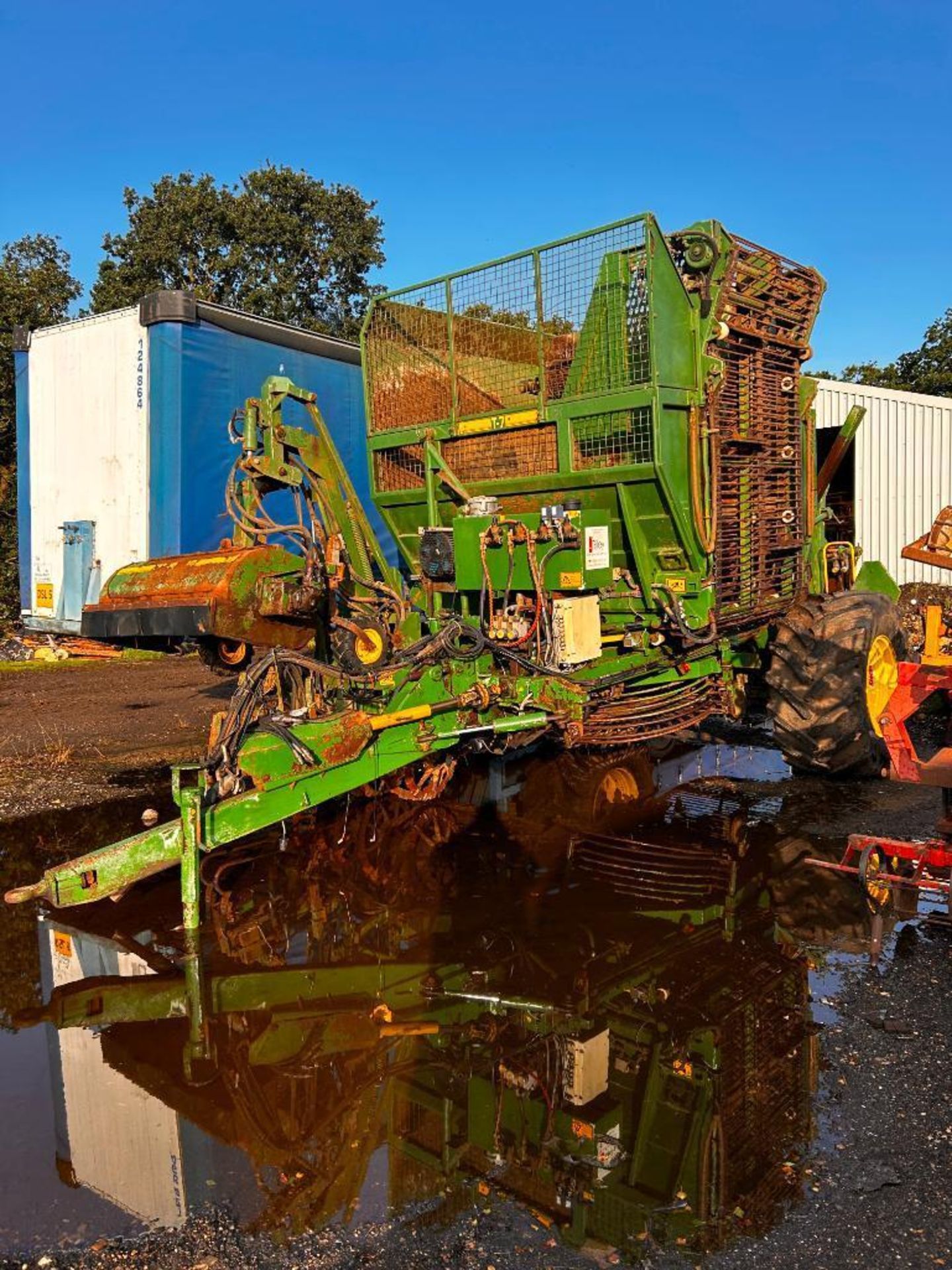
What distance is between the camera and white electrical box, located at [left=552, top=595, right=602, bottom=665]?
621 cm

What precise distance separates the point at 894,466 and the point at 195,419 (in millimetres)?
9543

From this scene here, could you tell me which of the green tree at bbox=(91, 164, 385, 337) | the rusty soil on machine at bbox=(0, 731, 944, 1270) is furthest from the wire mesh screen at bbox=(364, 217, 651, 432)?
the green tree at bbox=(91, 164, 385, 337)

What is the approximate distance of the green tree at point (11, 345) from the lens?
52.6 feet

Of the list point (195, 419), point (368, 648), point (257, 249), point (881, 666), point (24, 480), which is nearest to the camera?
point (368, 648)

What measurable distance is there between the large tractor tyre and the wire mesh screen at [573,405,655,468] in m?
1.79

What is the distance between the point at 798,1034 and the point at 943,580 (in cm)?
1235

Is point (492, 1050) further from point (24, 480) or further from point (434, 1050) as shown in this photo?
point (24, 480)

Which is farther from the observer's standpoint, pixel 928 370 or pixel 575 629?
pixel 928 370

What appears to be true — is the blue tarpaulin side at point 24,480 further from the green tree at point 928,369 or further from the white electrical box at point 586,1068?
the green tree at point 928,369

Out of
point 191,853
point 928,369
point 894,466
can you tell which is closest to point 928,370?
point 928,369

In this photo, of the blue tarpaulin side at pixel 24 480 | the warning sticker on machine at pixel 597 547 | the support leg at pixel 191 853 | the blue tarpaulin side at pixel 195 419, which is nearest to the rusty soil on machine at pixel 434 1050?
the support leg at pixel 191 853

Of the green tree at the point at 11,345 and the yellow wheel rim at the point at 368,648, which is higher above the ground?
the green tree at the point at 11,345

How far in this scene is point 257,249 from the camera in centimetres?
2958

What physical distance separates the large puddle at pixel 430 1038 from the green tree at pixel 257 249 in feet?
80.9
